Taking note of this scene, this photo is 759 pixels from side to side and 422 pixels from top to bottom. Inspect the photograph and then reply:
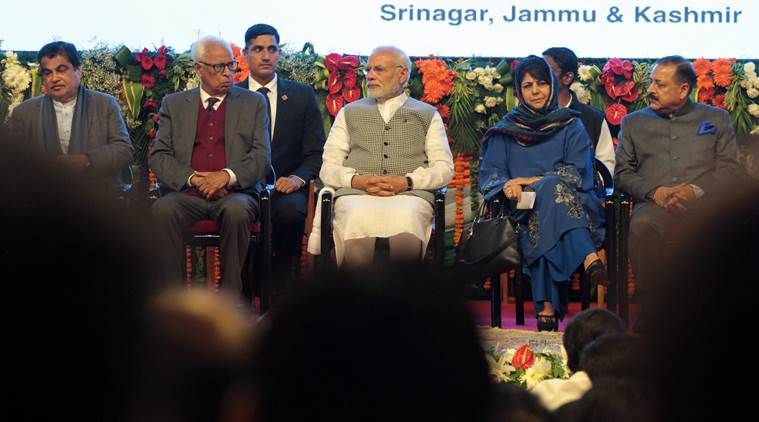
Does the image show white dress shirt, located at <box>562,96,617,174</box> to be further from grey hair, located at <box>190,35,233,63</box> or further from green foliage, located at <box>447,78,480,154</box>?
grey hair, located at <box>190,35,233,63</box>

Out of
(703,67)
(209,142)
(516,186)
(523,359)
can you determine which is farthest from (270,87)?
A: (523,359)

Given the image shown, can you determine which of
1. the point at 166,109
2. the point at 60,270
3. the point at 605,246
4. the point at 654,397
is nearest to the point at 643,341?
the point at 654,397

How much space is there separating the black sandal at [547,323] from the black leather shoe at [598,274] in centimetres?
25

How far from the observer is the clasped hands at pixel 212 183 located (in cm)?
471

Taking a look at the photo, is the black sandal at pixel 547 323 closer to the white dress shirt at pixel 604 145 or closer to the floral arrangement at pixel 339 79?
the white dress shirt at pixel 604 145

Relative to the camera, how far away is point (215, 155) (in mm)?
4965

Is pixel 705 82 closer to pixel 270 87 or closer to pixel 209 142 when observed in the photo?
pixel 270 87

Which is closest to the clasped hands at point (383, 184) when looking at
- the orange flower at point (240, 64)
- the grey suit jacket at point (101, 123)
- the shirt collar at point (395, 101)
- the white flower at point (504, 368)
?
the shirt collar at point (395, 101)

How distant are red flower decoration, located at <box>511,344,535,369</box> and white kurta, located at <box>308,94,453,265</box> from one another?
130cm

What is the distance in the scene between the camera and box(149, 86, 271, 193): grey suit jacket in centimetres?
482

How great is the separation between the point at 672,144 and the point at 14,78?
11.5 feet

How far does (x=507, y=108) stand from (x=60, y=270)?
5.23 meters

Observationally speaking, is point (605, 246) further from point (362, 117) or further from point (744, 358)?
point (744, 358)

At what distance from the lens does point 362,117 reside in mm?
5125
